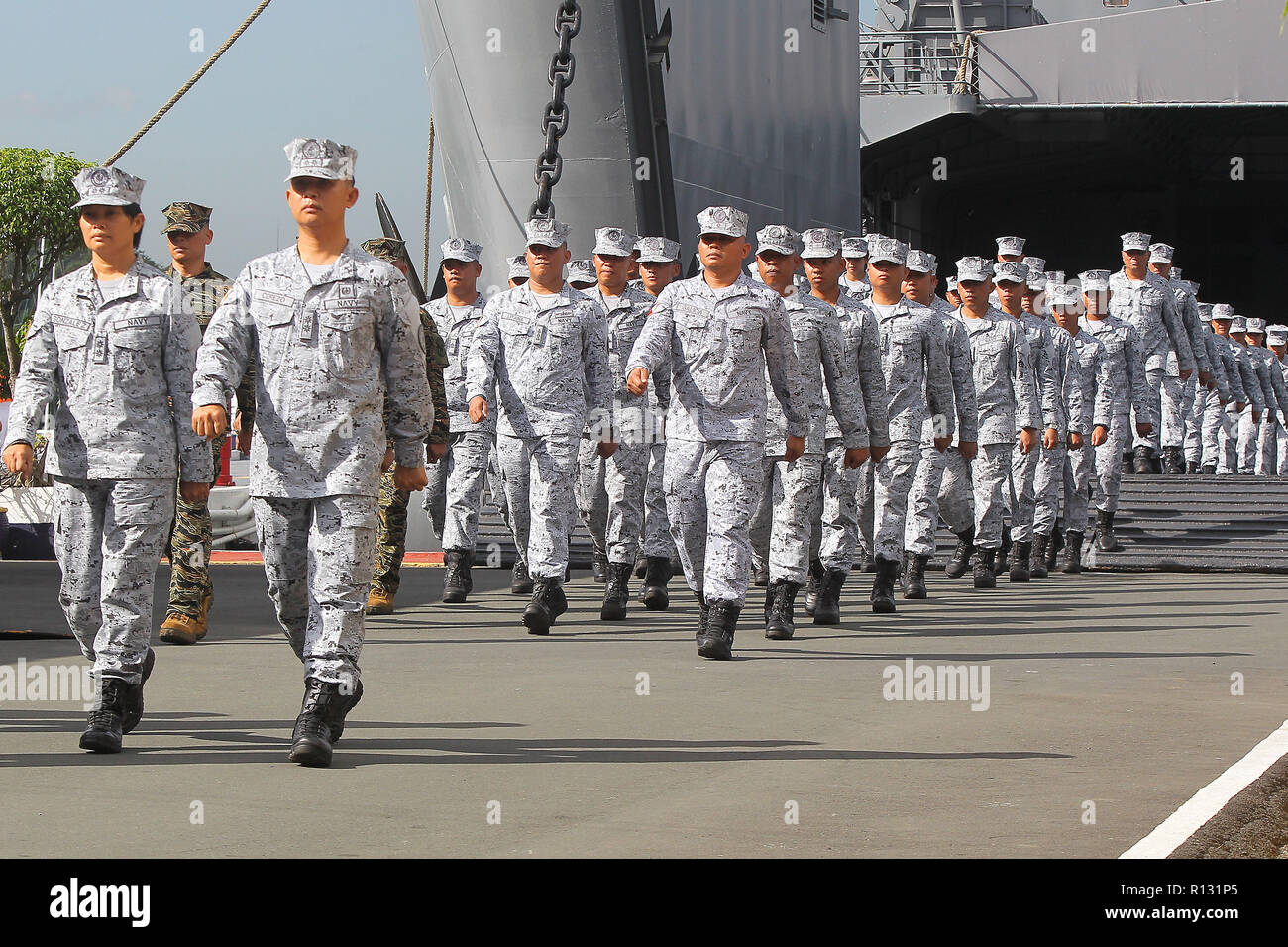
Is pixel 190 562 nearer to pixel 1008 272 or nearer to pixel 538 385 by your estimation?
pixel 538 385

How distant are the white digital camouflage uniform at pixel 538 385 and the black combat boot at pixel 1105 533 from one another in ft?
20.9

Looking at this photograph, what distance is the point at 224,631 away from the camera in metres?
9.31

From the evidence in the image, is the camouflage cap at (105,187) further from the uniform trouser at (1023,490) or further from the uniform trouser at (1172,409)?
the uniform trouser at (1172,409)

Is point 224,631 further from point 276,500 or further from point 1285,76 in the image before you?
point 1285,76

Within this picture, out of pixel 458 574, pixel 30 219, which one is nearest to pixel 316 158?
pixel 458 574

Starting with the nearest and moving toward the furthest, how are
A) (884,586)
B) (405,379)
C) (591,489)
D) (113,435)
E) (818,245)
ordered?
(405,379) < (113,435) < (818,245) < (884,586) < (591,489)

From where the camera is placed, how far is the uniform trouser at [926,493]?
1137 cm

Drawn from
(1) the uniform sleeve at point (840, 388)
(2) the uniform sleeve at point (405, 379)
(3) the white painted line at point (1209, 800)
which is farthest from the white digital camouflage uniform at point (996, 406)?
(2) the uniform sleeve at point (405, 379)

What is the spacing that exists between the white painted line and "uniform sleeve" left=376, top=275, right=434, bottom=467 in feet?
8.46

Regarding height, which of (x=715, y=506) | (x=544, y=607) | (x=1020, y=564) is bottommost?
(x=1020, y=564)

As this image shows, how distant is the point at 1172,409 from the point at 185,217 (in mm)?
12889

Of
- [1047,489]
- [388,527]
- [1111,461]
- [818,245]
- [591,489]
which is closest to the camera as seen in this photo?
[818,245]

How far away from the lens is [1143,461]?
18.5 metres
